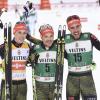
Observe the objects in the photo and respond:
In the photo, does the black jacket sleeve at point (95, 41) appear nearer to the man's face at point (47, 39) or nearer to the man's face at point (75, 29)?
the man's face at point (75, 29)

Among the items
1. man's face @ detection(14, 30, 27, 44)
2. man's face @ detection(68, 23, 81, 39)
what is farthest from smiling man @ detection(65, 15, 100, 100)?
man's face @ detection(14, 30, 27, 44)

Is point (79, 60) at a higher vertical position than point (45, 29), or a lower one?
lower

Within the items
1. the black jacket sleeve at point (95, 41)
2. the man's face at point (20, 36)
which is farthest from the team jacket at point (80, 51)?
the man's face at point (20, 36)

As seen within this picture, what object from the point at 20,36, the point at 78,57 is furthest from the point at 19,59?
the point at 78,57

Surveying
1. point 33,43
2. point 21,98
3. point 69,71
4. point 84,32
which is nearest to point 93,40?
point 84,32

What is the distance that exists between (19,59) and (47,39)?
171 mm

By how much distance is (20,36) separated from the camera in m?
1.42

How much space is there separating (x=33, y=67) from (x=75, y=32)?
0.89 feet

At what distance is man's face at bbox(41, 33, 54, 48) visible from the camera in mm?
1407

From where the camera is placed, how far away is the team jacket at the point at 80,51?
1401mm

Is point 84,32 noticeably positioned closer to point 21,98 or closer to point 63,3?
point 63,3

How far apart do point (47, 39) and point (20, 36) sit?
0.45ft

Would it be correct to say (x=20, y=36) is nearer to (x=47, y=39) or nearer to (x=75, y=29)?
(x=47, y=39)

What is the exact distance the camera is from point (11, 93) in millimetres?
1414
